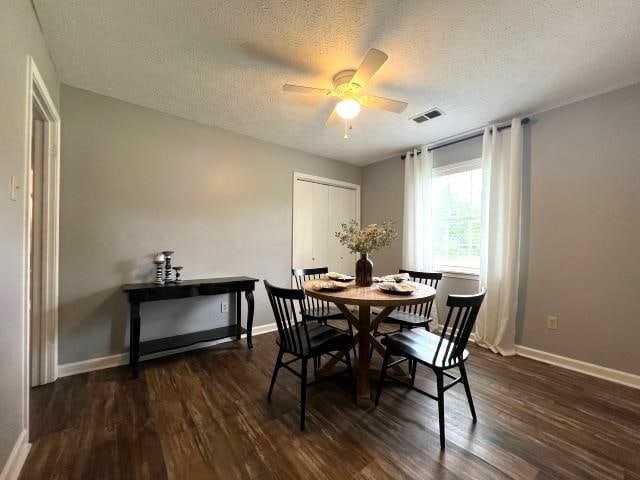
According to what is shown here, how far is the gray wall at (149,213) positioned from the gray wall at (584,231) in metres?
2.88

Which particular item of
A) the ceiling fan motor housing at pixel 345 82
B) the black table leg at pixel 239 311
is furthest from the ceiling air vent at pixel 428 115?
the black table leg at pixel 239 311

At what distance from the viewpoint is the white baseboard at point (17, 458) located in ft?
4.04

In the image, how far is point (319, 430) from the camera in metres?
1.67

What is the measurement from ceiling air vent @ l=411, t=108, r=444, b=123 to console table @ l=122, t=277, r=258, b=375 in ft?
8.24

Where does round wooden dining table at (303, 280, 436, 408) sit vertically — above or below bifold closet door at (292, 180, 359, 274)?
below

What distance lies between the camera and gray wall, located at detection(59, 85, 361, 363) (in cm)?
236

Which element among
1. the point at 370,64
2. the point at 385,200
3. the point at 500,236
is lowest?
the point at 500,236

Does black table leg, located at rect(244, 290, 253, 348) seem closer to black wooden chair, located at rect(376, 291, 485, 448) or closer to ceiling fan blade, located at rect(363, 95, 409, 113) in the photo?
black wooden chair, located at rect(376, 291, 485, 448)

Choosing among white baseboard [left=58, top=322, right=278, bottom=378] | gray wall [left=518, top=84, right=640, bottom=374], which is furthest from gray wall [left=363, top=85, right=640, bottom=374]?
white baseboard [left=58, top=322, right=278, bottom=378]

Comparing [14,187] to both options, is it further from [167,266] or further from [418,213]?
[418,213]

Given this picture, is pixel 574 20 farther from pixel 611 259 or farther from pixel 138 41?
pixel 138 41

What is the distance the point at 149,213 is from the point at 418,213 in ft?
10.5

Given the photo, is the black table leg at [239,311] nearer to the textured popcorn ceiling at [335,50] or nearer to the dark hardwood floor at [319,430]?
the dark hardwood floor at [319,430]

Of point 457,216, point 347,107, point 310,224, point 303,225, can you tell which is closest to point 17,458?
point 347,107
